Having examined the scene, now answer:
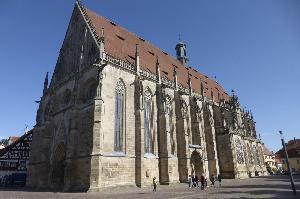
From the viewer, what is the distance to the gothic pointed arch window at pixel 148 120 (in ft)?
79.7

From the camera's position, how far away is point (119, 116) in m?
22.3

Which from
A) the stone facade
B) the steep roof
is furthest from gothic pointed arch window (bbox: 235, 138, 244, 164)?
the steep roof

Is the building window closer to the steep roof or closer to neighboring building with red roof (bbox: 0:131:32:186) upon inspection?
the steep roof

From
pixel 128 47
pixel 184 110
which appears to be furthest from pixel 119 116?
pixel 184 110

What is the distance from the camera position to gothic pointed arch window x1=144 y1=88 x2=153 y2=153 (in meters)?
24.3

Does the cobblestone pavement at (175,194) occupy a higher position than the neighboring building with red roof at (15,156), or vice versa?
the neighboring building with red roof at (15,156)

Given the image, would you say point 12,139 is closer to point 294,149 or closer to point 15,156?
point 15,156

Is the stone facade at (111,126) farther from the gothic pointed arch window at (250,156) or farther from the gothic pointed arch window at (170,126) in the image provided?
the gothic pointed arch window at (250,156)

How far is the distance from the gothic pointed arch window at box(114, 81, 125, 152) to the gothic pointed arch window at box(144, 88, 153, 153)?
10.2 feet

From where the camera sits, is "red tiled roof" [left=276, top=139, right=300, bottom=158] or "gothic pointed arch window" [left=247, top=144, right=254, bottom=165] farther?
"red tiled roof" [left=276, top=139, right=300, bottom=158]

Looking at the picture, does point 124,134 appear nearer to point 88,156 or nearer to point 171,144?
point 88,156

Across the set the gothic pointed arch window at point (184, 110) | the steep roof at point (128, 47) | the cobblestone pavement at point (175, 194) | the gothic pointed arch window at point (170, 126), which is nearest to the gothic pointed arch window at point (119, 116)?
the steep roof at point (128, 47)

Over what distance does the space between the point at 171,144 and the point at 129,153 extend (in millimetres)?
6209

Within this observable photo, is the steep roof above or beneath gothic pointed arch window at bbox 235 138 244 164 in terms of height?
above
